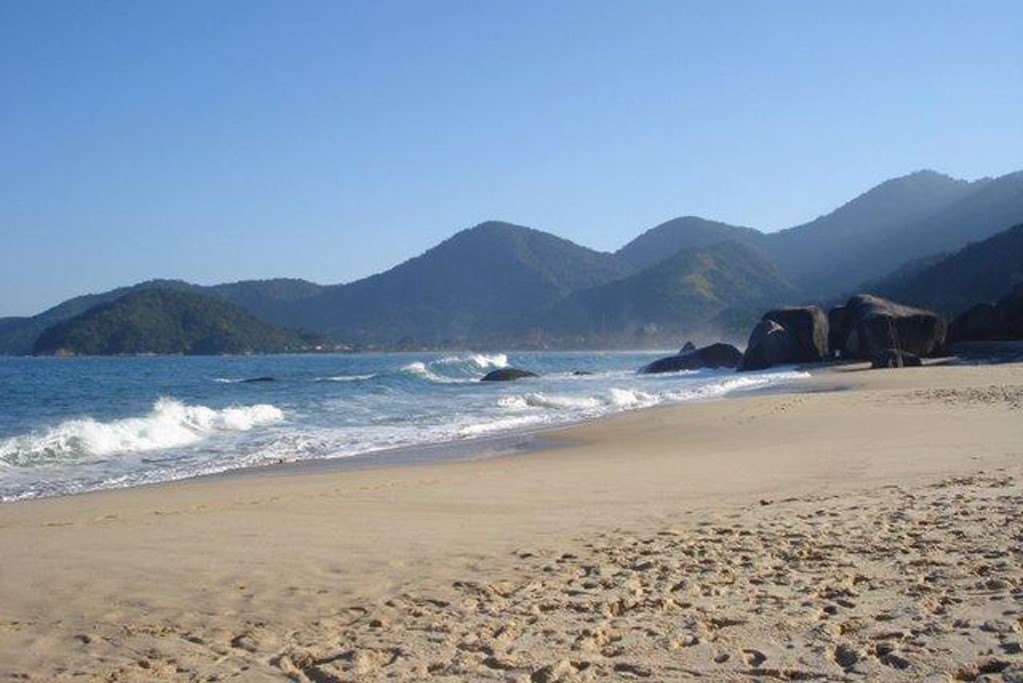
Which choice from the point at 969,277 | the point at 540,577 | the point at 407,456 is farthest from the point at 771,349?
the point at 969,277

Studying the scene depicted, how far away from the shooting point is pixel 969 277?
8200 cm

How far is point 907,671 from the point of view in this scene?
14.8 ft

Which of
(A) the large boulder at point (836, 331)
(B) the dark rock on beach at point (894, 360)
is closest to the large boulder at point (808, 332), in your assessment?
(A) the large boulder at point (836, 331)

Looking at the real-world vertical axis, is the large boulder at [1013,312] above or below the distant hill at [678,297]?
below

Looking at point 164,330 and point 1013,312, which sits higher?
point 164,330

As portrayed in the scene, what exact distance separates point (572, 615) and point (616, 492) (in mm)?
4805

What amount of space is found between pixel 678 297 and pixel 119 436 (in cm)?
15730

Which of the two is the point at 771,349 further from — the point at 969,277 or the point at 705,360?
the point at 969,277

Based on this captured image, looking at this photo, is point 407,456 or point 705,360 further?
point 705,360

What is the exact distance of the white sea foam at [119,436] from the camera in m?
18.5

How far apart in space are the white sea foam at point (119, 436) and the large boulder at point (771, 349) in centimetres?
2804

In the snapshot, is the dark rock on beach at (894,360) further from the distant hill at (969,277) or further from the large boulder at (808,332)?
the distant hill at (969,277)

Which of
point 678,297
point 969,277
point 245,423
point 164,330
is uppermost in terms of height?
point 164,330

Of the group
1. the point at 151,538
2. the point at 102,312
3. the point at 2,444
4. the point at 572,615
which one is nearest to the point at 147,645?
the point at 572,615
